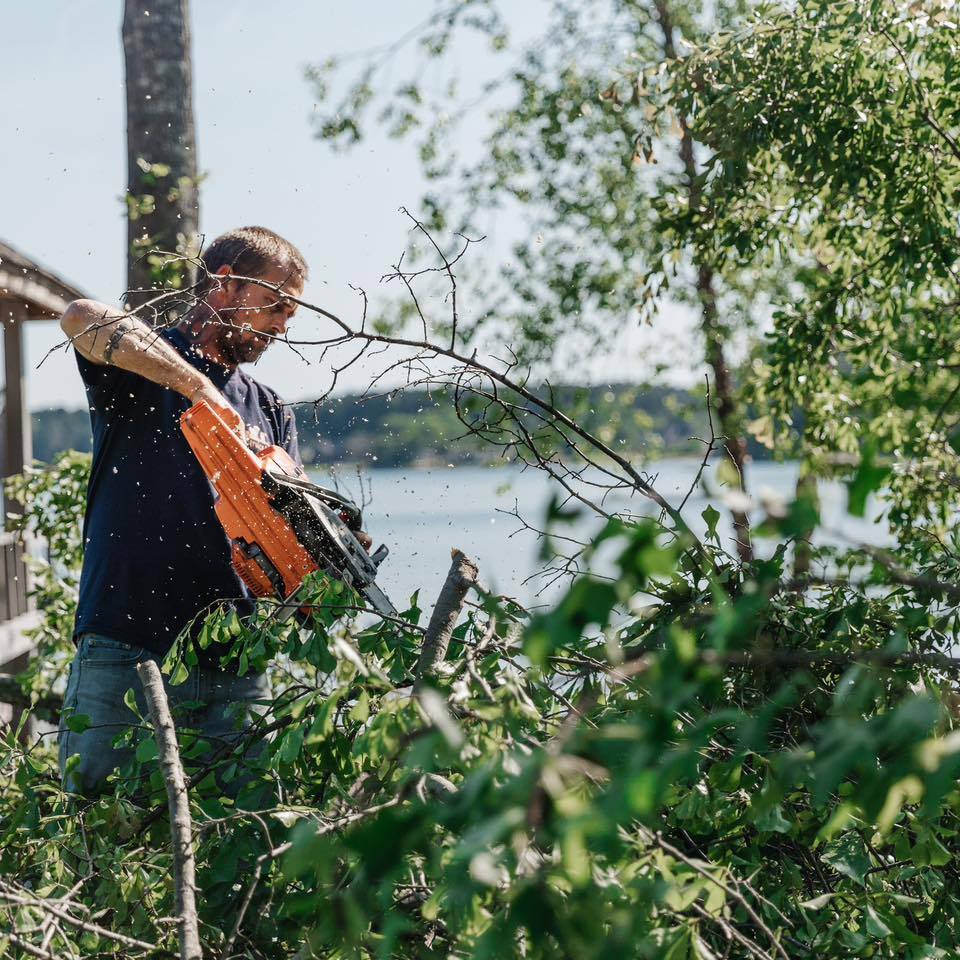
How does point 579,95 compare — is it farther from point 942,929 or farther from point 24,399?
point 942,929

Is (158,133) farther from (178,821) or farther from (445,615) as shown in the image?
(178,821)

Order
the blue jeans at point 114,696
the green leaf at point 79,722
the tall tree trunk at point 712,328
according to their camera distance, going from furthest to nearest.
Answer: the tall tree trunk at point 712,328, the blue jeans at point 114,696, the green leaf at point 79,722

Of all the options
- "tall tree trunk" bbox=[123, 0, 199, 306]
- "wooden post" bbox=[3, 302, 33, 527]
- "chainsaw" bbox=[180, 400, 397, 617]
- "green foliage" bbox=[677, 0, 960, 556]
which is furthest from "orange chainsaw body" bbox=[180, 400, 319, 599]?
"wooden post" bbox=[3, 302, 33, 527]

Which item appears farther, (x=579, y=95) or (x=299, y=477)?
(x=579, y=95)

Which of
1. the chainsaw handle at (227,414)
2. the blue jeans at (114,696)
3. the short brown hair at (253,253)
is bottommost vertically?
the blue jeans at (114,696)

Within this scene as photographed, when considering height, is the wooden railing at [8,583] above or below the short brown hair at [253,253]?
below

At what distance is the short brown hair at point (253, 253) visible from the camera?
3.32m

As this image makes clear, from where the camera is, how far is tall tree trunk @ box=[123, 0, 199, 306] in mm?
5324

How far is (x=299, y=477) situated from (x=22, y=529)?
3272 mm

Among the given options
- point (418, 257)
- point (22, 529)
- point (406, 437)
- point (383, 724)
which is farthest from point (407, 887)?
point (418, 257)

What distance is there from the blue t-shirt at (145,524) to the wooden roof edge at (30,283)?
5810 mm

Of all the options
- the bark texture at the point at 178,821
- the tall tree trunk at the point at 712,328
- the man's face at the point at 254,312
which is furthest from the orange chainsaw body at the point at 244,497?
the tall tree trunk at the point at 712,328

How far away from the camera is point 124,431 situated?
3240 millimetres

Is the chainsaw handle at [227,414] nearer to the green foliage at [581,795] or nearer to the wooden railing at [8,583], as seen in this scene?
the green foliage at [581,795]
